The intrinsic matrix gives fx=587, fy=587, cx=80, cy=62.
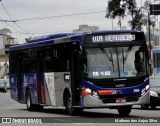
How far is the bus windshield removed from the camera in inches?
797

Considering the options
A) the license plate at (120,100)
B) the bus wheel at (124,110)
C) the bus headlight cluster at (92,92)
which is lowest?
the bus wheel at (124,110)

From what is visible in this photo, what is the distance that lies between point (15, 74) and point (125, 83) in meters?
10.7

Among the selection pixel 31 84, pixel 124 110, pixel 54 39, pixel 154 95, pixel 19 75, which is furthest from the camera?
pixel 19 75

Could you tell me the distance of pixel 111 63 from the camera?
2031 cm

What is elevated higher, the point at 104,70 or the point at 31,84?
the point at 104,70

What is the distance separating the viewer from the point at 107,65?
2028 cm

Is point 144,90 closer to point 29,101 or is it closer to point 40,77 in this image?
point 40,77

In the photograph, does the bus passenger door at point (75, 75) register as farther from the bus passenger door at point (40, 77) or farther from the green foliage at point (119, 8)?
the green foliage at point (119, 8)

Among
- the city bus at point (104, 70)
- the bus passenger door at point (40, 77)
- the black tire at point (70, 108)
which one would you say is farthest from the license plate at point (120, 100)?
the bus passenger door at point (40, 77)

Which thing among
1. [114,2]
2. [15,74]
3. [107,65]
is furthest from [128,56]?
[114,2]

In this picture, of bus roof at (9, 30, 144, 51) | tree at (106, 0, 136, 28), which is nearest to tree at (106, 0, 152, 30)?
tree at (106, 0, 136, 28)

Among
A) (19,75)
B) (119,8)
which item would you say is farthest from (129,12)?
(19,75)

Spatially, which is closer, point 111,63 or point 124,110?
point 111,63

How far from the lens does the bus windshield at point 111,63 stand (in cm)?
2025
